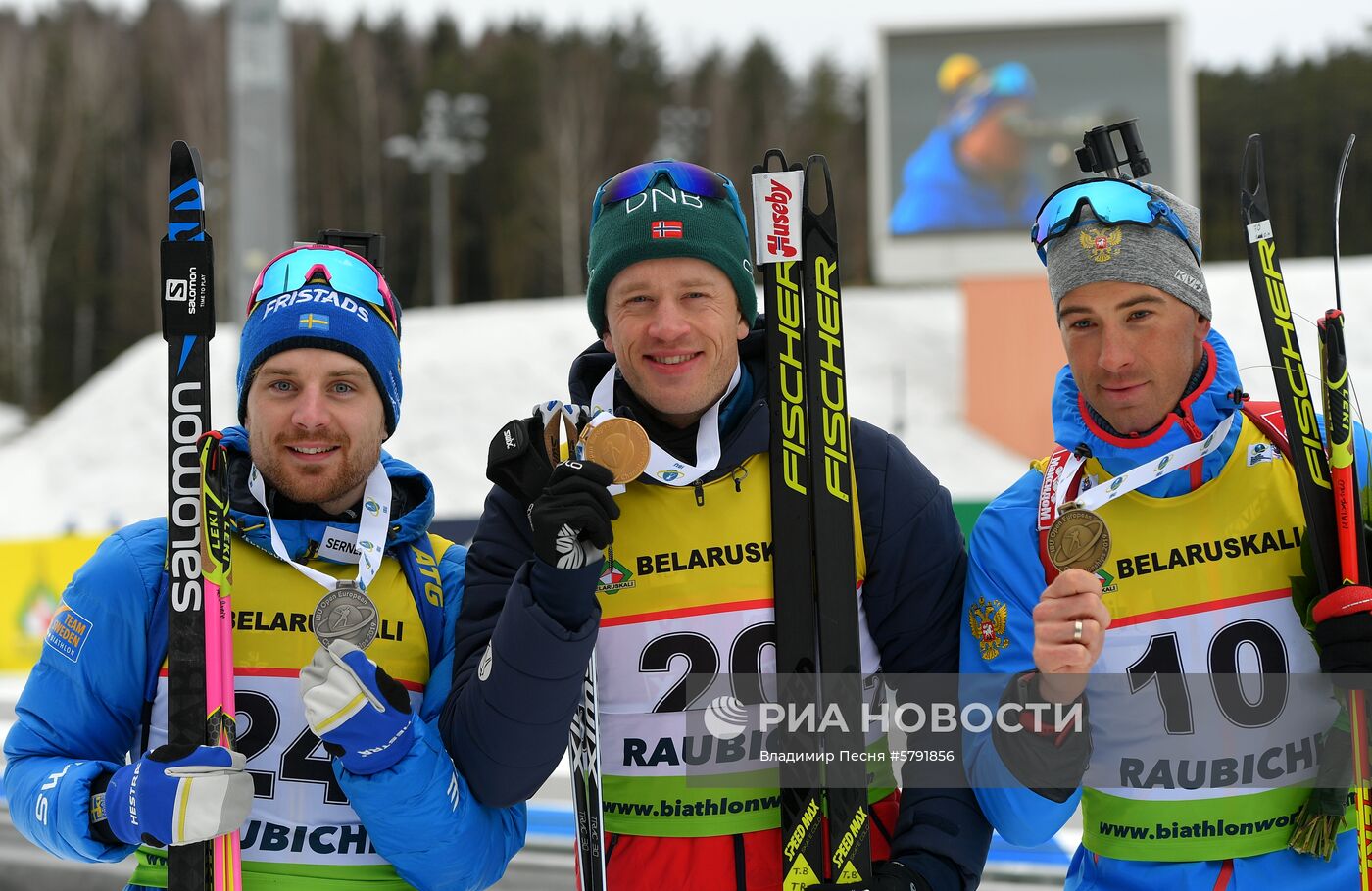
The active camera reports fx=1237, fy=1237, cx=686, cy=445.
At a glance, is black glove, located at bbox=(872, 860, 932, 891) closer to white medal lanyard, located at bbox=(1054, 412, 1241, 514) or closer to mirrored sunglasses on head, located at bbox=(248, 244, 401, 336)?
white medal lanyard, located at bbox=(1054, 412, 1241, 514)

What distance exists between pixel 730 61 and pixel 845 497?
4906cm

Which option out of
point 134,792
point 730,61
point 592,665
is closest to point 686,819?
point 592,665

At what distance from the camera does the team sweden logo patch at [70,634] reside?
7.55ft

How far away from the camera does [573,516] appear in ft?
6.54

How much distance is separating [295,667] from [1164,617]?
1.64 meters

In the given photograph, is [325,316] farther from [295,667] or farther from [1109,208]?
[1109,208]

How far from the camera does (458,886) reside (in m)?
2.26

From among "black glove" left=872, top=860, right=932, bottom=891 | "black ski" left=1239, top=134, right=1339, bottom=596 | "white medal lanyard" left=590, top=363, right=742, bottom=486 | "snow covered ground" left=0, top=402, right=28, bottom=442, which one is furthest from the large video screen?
"black glove" left=872, top=860, right=932, bottom=891

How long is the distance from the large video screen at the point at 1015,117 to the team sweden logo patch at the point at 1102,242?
62.4 feet

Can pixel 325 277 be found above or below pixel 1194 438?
above

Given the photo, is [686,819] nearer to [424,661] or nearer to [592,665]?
[592,665]

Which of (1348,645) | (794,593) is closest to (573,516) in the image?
(794,593)

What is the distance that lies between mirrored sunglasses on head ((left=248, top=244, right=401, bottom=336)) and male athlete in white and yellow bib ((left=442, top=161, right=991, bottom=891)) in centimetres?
48

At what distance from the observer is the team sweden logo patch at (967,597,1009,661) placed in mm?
2275
